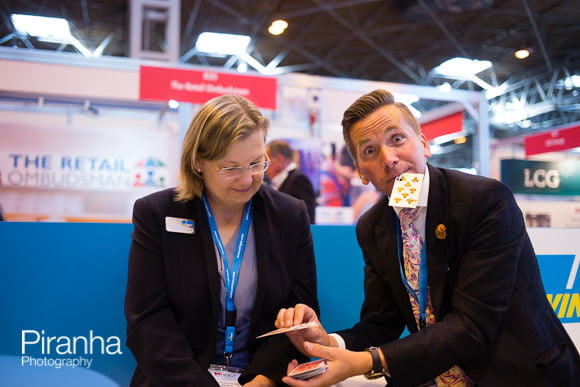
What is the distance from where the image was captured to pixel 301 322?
63.9 inches

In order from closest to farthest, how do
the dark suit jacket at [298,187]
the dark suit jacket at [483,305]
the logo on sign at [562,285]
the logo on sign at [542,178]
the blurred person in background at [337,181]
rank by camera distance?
the dark suit jacket at [483,305], the logo on sign at [562,285], the dark suit jacket at [298,187], the blurred person in background at [337,181], the logo on sign at [542,178]

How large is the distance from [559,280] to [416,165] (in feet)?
4.20

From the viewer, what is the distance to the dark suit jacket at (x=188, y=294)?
1.58 meters

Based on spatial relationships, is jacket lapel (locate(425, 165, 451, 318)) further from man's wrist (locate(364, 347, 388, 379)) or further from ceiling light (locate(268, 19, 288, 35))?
ceiling light (locate(268, 19, 288, 35))

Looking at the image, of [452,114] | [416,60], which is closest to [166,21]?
[452,114]

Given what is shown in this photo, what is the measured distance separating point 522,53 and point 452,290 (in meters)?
13.5

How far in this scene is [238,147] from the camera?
1.67m

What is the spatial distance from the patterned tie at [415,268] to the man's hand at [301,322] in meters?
0.34

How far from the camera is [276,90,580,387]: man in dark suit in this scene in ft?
4.80

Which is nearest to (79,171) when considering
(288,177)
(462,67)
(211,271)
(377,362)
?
(288,177)

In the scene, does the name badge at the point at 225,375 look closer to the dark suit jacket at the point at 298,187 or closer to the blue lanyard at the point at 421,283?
the blue lanyard at the point at 421,283

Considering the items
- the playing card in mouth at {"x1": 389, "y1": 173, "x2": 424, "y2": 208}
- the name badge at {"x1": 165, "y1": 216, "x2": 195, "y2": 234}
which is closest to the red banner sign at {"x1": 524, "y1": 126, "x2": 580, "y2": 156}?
the playing card in mouth at {"x1": 389, "y1": 173, "x2": 424, "y2": 208}

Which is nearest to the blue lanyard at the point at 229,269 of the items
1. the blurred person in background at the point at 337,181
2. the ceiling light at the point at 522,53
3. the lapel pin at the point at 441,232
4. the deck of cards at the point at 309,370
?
the deck of cards at the point at 309,370

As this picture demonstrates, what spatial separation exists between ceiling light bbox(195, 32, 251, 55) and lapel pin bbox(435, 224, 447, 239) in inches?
441
